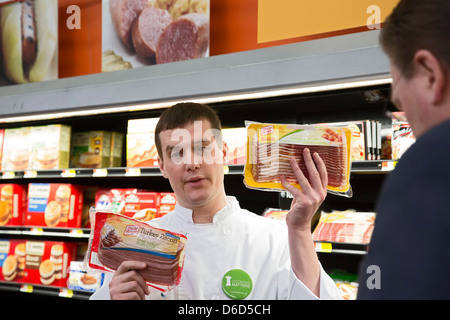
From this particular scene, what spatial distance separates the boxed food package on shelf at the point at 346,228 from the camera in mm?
2807

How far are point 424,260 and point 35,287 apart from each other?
3.91 metres

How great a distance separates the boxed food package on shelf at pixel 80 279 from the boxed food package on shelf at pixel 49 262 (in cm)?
13

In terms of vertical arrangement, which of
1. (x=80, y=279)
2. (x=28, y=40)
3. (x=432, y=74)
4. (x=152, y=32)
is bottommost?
(x=80, y=279)

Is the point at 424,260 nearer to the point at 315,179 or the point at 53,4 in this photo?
the point at 315,179

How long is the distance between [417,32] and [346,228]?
7.30 feet

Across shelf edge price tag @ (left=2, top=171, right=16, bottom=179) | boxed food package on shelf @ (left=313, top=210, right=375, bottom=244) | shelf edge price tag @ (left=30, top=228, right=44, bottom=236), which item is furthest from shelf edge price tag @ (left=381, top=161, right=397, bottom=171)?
shelf edge price tag @ (left=2, top=171, right=16, bottom=179)

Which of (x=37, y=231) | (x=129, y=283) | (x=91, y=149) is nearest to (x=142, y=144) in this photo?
(x=91, y=149)

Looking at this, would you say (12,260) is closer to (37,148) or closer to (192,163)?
(37,148)

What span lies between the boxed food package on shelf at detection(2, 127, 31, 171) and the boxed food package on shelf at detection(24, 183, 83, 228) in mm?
256

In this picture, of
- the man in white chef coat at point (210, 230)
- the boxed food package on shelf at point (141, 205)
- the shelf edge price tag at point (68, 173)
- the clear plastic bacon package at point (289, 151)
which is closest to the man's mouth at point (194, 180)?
the man in white chef coat at point (210, 230)

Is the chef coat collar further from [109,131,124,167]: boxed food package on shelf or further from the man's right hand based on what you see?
[109,131,124,167]: boxed food package on shelf

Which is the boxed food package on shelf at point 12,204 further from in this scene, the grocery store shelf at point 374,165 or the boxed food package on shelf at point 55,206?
the grocery store shelf at point 374,165

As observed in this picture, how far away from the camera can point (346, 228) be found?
285cm

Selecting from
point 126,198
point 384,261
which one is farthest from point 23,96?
point 384,261
